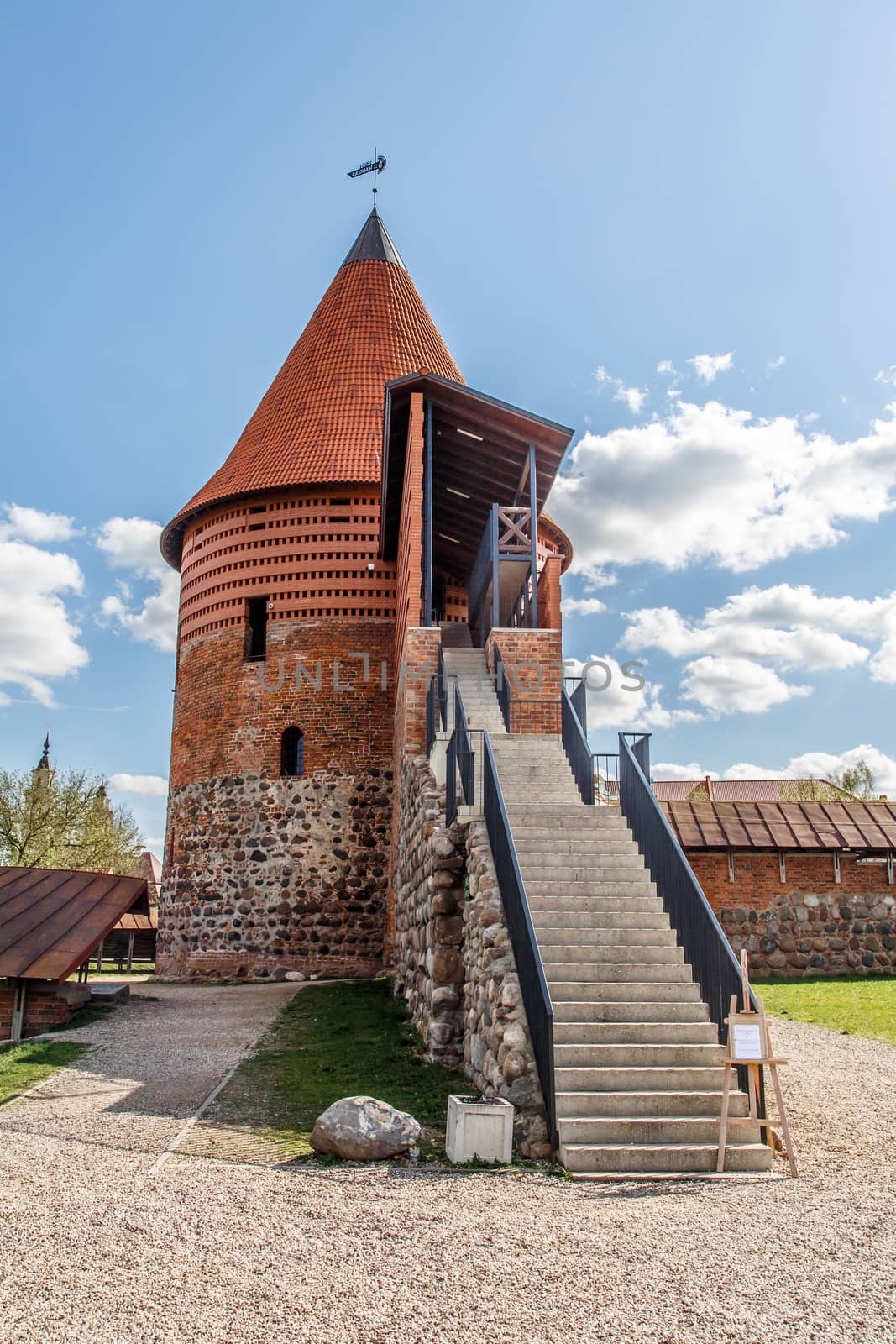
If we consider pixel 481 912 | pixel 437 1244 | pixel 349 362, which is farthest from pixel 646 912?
pixel 349 362

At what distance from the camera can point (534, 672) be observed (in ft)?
44.5

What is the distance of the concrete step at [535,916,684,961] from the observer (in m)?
8.06

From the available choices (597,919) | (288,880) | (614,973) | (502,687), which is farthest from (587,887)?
(288,880)

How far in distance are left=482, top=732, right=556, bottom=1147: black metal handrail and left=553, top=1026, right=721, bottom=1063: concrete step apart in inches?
14.1

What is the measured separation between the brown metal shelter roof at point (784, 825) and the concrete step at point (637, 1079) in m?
9.95

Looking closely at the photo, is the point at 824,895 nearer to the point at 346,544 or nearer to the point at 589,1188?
the point at 346,544

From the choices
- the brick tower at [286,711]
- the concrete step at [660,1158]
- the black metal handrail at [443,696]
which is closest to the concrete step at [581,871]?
the concrete step at [660,1158]

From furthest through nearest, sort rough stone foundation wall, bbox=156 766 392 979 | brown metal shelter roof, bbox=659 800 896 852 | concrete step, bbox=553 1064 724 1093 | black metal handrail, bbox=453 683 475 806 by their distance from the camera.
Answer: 1. rough stone foundation wall, bbox=156 766 392 979
2. brown metal shelter roof, bbox=659 800 896 852
3. black metal handrail, bbox=453 683 475 806
4. concrete step, bbox=553 1064 724 1093

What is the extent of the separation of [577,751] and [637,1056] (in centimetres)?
443

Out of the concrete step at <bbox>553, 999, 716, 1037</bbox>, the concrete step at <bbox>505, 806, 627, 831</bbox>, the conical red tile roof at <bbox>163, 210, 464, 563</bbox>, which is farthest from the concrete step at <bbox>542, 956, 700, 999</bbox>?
the conical red tile roof at <bbox>163, 210, 464, 563</bbox>

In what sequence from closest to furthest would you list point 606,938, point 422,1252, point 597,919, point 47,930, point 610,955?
point 422,1252, point 610,955, point 606,938, point 597,919, point 47,930

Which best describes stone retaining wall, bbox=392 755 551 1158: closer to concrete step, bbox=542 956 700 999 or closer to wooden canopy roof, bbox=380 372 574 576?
concrete step, bbox=542 956 700 999

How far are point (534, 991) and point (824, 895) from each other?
11524mm

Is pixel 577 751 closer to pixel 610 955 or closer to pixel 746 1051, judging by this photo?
pixel 610 955
